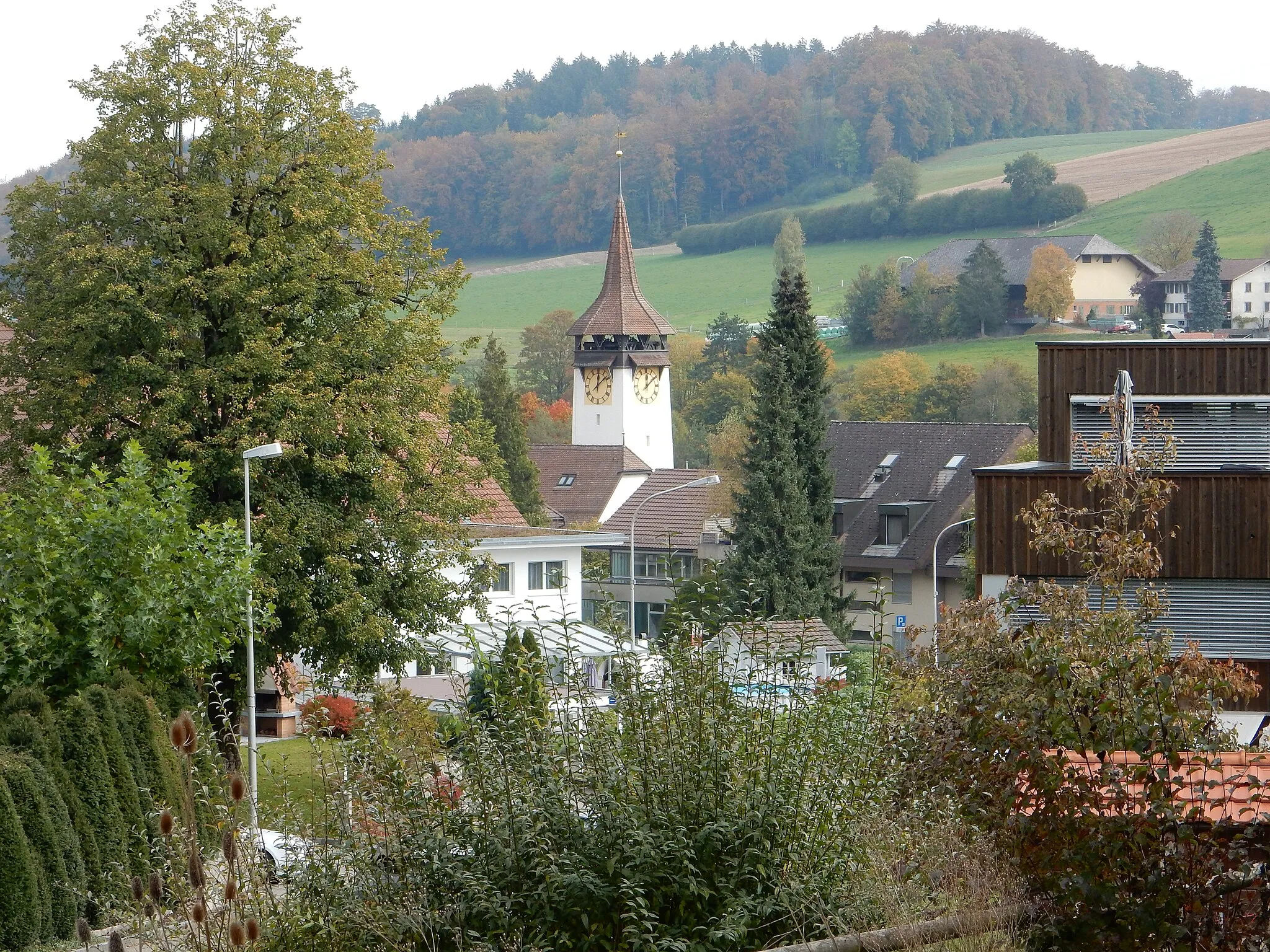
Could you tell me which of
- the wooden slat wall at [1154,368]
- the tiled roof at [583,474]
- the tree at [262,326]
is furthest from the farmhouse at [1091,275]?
the wooden slat wall at [1154,368]

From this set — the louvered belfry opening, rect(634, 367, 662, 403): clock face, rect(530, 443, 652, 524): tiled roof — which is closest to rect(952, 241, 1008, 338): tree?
the louvered belfry opening

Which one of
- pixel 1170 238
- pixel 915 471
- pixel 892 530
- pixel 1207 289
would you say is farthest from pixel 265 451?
pixel 1170 238

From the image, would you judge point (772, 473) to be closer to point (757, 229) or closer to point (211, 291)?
point (211, 291)

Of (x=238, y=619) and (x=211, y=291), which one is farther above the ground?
(x=211, y=291)

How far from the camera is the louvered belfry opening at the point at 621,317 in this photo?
103 meters

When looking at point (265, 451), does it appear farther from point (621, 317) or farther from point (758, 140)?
point (758, 140)

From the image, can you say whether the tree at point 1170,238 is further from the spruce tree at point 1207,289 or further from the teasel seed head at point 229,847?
the teasel seed head at point 229,847

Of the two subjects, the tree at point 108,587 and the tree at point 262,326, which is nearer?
the tree at point 108,587

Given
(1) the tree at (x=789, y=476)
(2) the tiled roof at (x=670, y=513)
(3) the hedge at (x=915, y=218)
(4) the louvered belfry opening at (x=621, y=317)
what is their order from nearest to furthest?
(1) the tree at (x=789, y=476) → (2) the tiled roof at (x=670, y=513) → (4) the louvered belfry opening at (x=621, y=317) → (3) the hedge at (x=915, y=218)

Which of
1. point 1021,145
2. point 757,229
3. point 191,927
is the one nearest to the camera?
point 191,927

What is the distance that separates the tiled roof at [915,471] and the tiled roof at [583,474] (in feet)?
55.0

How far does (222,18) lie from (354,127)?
123 inches

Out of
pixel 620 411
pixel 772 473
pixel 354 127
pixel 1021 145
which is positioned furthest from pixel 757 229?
pixel 354 127

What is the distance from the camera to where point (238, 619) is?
20.2 metres
